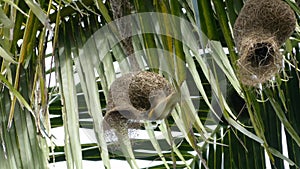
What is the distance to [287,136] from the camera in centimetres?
120

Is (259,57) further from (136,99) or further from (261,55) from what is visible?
(136,99)

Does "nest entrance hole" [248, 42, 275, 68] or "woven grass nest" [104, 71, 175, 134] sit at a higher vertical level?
"nest entrance hole" [248, 42, 275, 68]

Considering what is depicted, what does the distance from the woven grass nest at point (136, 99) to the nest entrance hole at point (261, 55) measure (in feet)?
0.31

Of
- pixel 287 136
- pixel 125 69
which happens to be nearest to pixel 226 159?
pixel 287 136

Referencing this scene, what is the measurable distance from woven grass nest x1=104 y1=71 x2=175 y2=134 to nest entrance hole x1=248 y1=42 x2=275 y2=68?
10cm

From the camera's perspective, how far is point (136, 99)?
0.74m

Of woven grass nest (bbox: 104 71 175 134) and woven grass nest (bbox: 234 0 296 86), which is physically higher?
woven grass nest (bbox: 234 0 296 86)

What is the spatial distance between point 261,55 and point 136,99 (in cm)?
15

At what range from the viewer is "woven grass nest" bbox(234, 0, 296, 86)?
2.37 ft

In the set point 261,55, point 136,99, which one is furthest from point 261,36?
point 136,99

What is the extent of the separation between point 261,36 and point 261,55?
2cm

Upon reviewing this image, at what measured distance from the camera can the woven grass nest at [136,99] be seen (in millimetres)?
721

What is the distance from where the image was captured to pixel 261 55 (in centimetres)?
74

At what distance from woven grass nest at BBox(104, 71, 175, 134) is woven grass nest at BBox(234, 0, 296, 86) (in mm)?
91
